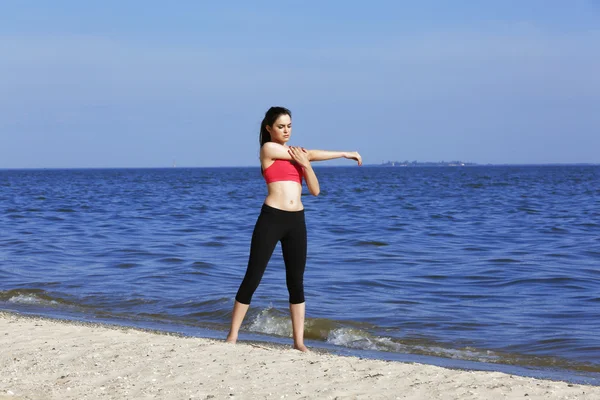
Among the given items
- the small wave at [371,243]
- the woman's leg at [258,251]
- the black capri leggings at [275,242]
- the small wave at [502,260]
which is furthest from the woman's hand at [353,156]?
the small wave at [371,243]

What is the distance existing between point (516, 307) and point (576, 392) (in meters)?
4.89

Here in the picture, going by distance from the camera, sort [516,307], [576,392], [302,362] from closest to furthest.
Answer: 1. [576,392]
2. [302,362]
3. [516,307]

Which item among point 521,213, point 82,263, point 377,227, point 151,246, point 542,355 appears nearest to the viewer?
point 542,355

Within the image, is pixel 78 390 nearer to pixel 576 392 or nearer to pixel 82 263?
pixel 576 392

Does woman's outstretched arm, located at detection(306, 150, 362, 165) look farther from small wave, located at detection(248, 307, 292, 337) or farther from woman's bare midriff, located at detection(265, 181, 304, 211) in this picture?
small wave, located at detection(248, 307, 292, 337)

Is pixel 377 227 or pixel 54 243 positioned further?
pixel 377 227

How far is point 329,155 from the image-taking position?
20.0 feet

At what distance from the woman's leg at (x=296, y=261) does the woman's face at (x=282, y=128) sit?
605mm

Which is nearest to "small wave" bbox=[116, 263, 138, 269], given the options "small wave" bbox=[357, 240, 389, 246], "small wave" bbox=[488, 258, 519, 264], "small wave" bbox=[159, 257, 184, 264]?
"small wave" bbox=[159, 257, 184, 264]

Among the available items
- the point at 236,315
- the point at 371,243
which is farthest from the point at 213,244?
the point at 236,315

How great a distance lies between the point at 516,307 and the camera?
386 inches

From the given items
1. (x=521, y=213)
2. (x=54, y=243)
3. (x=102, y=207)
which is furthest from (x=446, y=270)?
(x=102, y=207)

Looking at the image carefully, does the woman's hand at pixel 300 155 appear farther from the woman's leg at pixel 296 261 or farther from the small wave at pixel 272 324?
the small wave at pixel 272 324

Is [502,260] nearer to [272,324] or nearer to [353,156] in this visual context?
[272,324]
